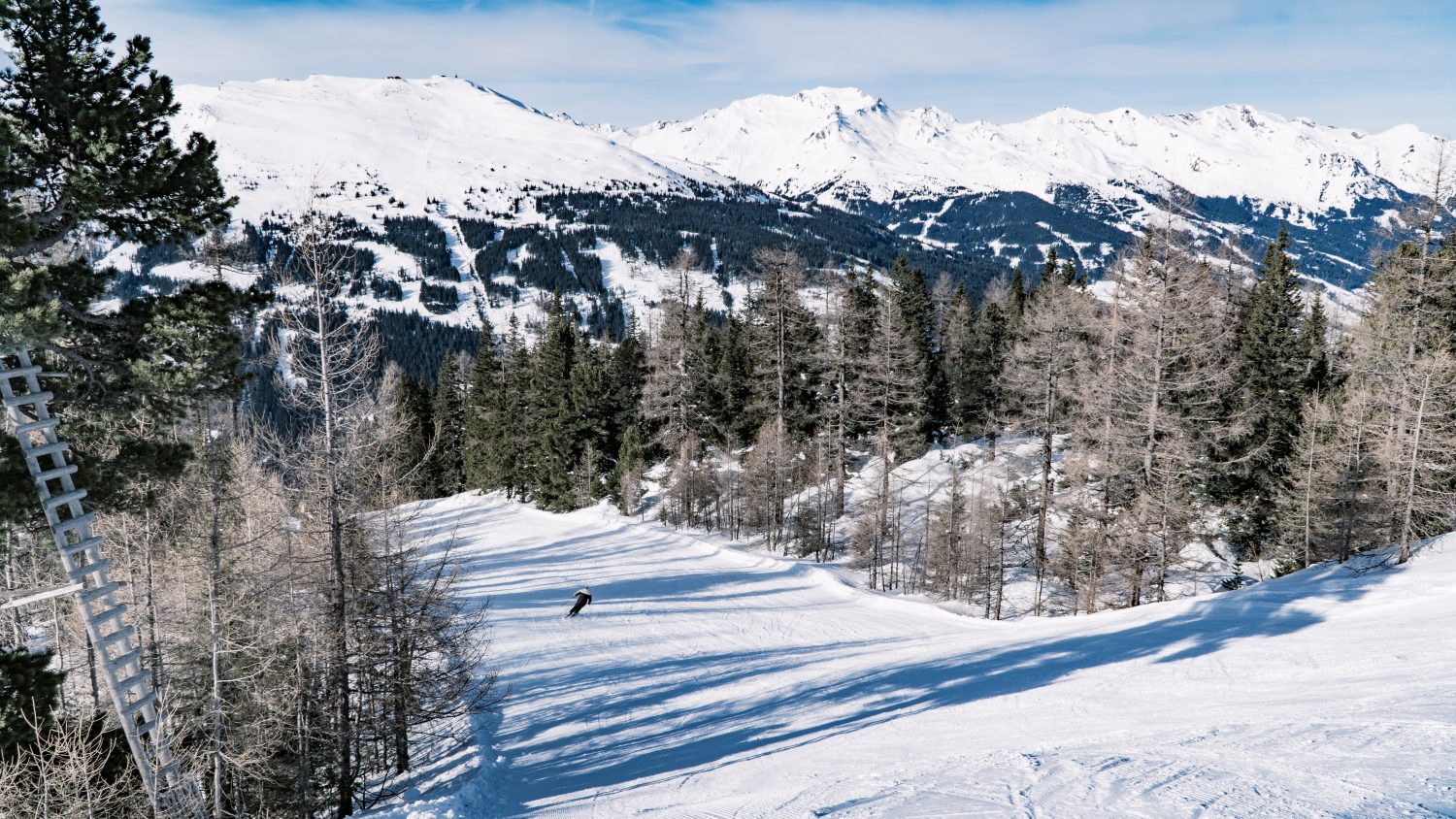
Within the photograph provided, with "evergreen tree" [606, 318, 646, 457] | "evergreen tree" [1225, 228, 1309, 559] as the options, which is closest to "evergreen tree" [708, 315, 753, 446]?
"evergreen tree" [606, 318, 646, 457]

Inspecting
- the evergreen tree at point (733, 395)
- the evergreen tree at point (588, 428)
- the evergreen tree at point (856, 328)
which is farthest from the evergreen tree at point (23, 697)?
the evergreen tree at point (733, 395)

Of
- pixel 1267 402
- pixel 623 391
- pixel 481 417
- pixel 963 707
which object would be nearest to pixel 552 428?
pixel 623 391

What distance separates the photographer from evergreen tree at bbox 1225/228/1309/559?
33.1 meters

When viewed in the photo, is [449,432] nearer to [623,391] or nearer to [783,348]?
[623,391]

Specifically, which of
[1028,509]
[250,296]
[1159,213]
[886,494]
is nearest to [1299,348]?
[1028,509]

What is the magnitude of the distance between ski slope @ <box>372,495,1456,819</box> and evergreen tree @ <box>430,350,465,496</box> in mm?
39725

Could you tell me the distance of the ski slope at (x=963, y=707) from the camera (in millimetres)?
8891

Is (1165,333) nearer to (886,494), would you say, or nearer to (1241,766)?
(886,494)

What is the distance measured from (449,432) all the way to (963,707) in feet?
190

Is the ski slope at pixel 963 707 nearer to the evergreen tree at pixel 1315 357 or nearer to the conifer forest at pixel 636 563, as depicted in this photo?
the conifer forest at pixel 636 563

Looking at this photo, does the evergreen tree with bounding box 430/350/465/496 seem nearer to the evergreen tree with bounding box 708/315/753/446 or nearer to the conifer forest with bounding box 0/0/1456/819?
the conifer forest with bounding box 0/0/1456/819

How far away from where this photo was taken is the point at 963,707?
15.2 metres

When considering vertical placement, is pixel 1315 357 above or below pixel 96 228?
below

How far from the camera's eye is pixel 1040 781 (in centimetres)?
930
